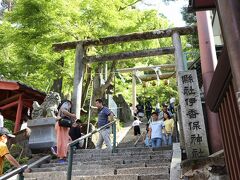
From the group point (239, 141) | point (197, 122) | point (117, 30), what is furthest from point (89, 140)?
point (239, 141)

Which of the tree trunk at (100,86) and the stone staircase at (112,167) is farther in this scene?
the tree trunk at (100,86)

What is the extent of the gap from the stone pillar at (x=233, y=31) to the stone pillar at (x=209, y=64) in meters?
4.12

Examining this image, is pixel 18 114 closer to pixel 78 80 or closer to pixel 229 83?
pixel 78 80

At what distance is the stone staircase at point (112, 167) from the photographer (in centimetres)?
612

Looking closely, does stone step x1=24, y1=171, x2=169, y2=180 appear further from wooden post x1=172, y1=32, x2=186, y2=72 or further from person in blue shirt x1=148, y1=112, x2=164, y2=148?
wooden post x1=172, y1=32, x2=186, y2=72

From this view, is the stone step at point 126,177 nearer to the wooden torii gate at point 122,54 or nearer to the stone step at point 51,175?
the stone step at point 51,175

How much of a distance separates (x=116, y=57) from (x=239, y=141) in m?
9.11

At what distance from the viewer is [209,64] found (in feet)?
23.0

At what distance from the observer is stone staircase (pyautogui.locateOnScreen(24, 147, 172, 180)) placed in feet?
20.1

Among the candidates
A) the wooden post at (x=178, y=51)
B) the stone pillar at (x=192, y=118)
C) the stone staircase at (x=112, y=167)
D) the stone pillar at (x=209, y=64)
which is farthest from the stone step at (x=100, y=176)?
the wooden post at (x=178, y=51)

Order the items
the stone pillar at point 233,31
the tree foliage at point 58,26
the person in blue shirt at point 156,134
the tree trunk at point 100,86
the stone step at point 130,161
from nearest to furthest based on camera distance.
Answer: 1. the stone pillar at point 233,31
2. the stone step at point 130,161
3. the person in blue shirt at point 156,134
4. the tree foliage at point 58,26
5. the tree trunk at point 100,86

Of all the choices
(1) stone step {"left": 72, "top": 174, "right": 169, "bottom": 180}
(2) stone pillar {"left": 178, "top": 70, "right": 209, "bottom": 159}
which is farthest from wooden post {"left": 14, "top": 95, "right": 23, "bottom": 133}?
A: (2) stone pillar {"left": 178, "top": 70, "right": 209, "bottom": 159}

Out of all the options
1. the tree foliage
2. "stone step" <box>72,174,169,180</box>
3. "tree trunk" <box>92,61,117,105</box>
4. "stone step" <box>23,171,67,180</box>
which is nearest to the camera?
"stone step" <box>72,174,169,180</box>

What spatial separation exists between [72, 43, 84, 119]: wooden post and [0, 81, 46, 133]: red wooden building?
4652mm
